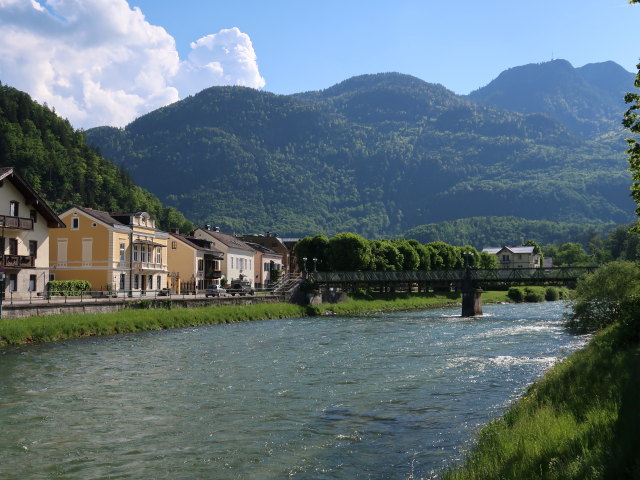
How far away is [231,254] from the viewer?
112812 millimetres

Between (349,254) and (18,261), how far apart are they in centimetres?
6298

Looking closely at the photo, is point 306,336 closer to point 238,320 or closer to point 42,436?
point 238,320

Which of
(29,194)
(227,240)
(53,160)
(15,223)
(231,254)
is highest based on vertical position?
(53,160)

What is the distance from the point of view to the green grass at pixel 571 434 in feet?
34.7

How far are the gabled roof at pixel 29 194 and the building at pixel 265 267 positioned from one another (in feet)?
219

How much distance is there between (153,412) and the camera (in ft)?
67.9

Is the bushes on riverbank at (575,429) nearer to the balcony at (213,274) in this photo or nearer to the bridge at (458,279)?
the bridge at (458,279)

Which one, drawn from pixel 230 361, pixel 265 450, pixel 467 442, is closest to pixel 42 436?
pixel 265 450

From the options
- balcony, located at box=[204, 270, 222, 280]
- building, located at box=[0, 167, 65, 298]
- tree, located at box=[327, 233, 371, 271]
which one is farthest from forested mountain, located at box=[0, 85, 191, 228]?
building, located at box=[0, 167, 65, 298]

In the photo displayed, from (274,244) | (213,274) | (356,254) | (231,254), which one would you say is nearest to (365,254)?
(356,254)

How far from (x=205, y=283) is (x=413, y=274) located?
3286 cm

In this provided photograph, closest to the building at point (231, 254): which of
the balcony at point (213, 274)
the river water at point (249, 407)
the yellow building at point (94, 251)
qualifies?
the balcony at point (213, 274)

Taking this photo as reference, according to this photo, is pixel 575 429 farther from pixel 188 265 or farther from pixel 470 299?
pixel 188 265

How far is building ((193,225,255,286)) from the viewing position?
110 metres
